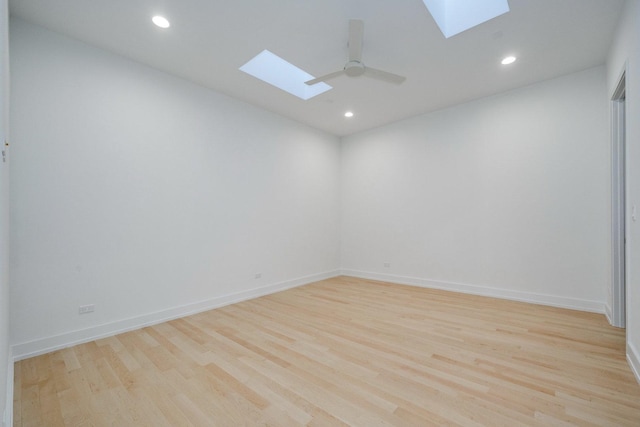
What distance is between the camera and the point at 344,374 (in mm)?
2172

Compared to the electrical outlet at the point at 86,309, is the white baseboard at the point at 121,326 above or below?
below

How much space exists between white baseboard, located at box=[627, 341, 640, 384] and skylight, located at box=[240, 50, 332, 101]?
403 centimetres

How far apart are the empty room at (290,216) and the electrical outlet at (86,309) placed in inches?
0.7

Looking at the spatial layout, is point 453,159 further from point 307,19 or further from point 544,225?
point 307,19

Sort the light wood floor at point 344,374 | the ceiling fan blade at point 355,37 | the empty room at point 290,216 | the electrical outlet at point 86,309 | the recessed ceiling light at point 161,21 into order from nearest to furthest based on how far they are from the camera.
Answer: the light wood floor at point 344,374, the empty room at point 290,216, the ceiling fan blade at point 355,37, the recessed ceiling light at point 161,21, the electrical outlet at point 86,309

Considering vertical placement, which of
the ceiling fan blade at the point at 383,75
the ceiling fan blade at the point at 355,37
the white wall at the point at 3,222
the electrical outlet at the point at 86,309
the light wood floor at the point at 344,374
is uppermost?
the ceiling fan blade at the point at 355,37

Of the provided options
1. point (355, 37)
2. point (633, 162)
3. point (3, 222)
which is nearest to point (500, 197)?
point (633, 162)

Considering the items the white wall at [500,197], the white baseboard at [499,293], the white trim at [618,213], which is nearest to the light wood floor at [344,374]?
the white baseboard at [499,293]

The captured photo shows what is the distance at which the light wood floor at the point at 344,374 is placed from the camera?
1.73 m

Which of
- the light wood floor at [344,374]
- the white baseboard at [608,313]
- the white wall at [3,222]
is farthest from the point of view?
the white baseboard at [608,313]

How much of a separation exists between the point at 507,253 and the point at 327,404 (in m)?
3.60

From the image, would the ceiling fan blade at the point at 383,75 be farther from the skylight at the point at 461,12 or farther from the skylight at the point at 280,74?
the skylight at the point at 280,74

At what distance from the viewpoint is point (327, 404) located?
5.98ft

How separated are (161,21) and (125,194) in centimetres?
180
